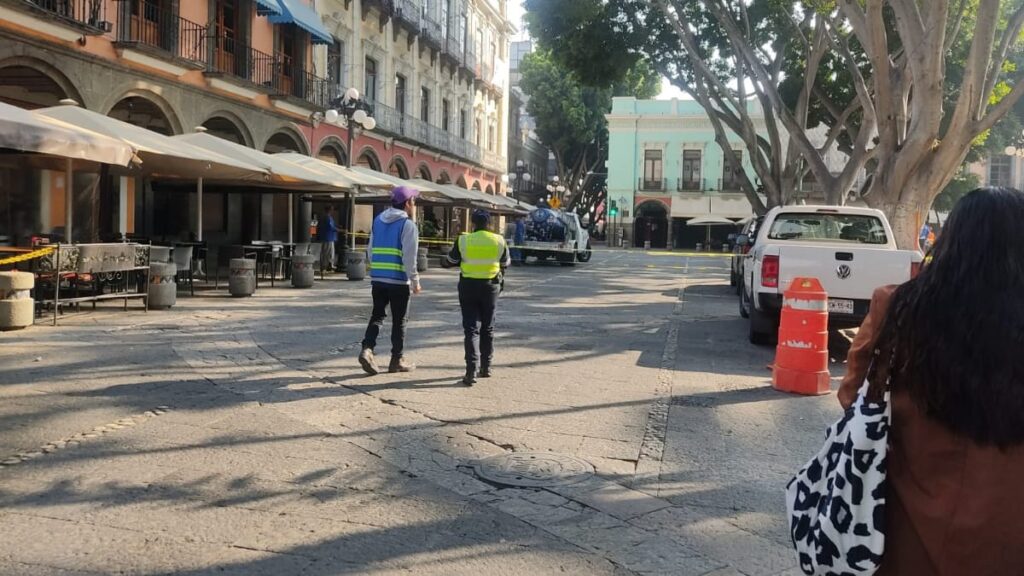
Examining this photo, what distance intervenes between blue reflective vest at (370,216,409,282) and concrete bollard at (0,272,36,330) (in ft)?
14.7

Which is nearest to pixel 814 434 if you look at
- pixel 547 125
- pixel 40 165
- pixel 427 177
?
pixel 40 165

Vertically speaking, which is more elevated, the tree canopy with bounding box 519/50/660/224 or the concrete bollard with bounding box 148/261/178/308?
the tree canopy with bounding box 519/50/660/224

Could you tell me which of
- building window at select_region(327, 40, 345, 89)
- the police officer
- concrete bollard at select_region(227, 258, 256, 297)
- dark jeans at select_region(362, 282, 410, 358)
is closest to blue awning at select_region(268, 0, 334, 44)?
building window at select_region(327, 40, 345, 89)

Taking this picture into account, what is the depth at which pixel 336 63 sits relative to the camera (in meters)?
27.1

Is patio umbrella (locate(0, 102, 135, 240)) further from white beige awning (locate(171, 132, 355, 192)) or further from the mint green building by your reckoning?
the mint green building

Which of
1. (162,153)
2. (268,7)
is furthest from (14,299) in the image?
(268,7)

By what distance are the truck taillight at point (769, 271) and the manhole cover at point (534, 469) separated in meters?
5.27

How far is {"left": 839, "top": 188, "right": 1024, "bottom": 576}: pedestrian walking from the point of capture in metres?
1.70

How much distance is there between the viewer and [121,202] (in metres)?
18.3

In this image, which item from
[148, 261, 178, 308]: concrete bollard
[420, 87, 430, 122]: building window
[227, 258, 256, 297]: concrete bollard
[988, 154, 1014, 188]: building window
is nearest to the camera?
[148, 261, 178, 308]: concrete bollard

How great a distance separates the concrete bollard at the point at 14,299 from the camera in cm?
920

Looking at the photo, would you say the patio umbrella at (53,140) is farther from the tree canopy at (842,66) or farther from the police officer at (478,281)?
the tree canopy at (842,66)

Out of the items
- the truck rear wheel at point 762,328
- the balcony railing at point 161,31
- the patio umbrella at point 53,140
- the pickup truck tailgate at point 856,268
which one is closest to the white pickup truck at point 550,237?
the balcony railing at point 161,31

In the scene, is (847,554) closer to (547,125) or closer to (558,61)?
(558,61)
